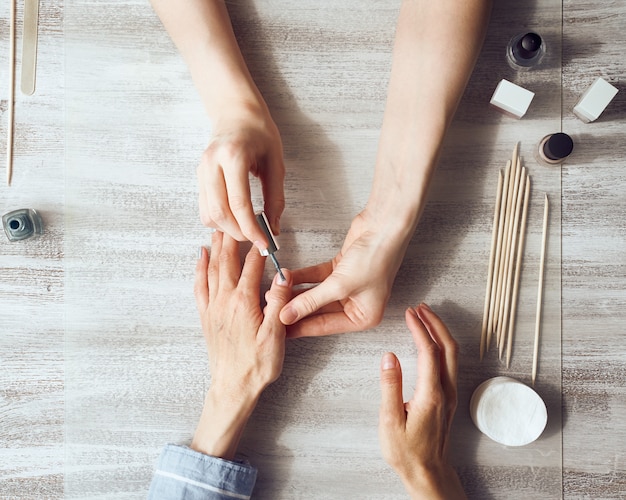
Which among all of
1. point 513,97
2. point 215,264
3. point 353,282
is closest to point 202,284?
point 215,264

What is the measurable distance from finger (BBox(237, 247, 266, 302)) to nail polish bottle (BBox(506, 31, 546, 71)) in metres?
0.54

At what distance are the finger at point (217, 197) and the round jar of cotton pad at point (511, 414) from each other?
1.64 ft

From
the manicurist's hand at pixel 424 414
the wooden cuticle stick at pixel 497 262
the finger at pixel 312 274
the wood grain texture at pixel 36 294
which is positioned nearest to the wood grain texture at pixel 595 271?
the wooden cuticle stick at pixel 497 262

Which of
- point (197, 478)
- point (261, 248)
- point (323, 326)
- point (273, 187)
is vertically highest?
point (273, 187)

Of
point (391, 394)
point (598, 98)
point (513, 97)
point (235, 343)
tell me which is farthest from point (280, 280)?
point (598, 98)

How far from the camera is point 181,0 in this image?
2.90 ft

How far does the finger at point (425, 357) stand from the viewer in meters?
0.88

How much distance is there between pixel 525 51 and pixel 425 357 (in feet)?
1.72

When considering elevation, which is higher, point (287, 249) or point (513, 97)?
point (513, 97)

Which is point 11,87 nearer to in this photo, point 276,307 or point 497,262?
point 276,307

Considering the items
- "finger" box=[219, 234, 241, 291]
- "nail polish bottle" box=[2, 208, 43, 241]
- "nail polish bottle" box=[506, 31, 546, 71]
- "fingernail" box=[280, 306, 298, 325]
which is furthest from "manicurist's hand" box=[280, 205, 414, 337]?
"nail polish bottle" box=[2, 208, 43, 241]

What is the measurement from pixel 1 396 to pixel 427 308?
0.74m

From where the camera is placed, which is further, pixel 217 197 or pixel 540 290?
pixel 540 290

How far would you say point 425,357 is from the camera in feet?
2.91
